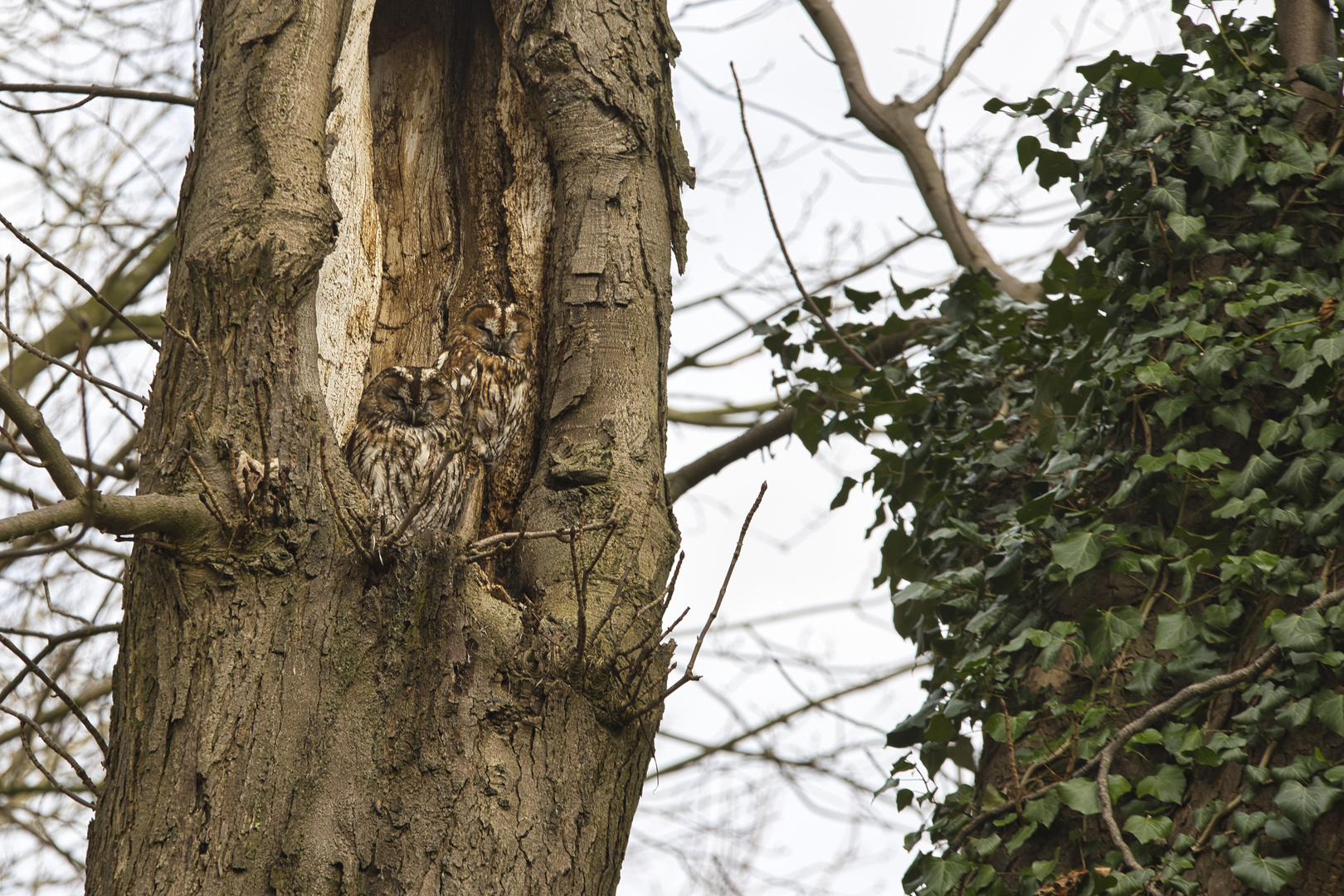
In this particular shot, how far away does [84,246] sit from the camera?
207 inches

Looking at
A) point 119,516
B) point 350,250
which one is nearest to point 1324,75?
point 350,250

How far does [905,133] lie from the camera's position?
4.27 meters

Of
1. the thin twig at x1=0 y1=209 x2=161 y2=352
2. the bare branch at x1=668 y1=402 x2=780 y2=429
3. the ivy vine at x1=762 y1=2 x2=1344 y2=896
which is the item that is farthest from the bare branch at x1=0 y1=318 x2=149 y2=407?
the bare branch at x1=668 y1=402 x2=780 y2=429

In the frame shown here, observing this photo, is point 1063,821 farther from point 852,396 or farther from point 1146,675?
point 852,396

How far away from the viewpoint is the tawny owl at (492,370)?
262 centimetres

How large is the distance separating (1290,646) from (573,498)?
1360 mm

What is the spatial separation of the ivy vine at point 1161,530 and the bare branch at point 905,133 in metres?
1.25

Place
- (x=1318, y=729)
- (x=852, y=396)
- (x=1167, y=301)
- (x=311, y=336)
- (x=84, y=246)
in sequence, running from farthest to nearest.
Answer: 1. (x=84, y=246)
2. (x=852, y=396)
3. (x=1167, y=301)
4. (x=311, y=336)
5. (x=1318, y=729)

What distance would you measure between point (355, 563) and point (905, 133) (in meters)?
3.21

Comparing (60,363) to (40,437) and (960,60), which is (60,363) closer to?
(40,437)

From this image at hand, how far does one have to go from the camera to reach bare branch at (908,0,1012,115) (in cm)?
438

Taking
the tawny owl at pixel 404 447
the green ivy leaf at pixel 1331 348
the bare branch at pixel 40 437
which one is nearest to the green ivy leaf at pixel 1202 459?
the green ivy leaf at pixel 1331 348

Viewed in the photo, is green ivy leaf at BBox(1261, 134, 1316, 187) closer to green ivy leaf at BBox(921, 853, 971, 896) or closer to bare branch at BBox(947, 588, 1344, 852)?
bare branch at BBox(947, 588, 1344, 852)

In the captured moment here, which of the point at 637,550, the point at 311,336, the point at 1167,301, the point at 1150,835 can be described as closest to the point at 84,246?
the point at 311,336
